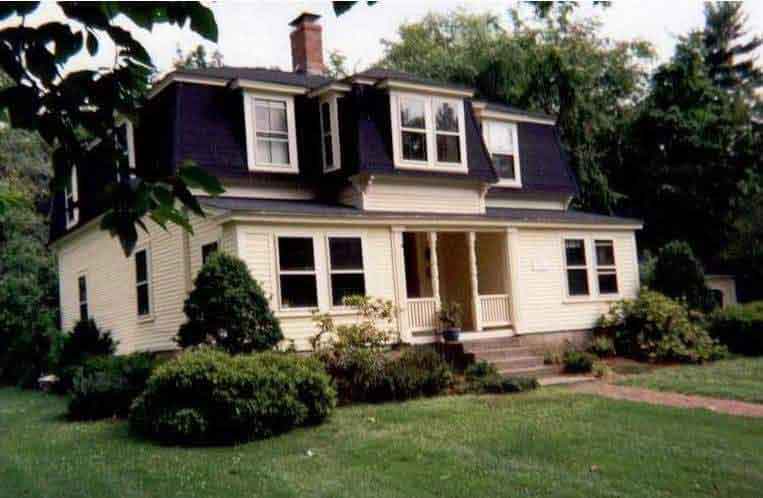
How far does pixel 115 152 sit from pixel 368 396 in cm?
1185

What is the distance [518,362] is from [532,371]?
560mm

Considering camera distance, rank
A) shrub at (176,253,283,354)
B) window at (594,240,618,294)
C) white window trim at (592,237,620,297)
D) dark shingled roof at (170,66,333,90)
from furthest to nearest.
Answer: window at (594,240,618,294) < white window trim at (592,237,620,297) < dark shingled roof at (170,66,333,90) < shrub at (176,253,283,354)

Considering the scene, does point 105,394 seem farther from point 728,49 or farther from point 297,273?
point 728,49

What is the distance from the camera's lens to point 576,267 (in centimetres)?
2191

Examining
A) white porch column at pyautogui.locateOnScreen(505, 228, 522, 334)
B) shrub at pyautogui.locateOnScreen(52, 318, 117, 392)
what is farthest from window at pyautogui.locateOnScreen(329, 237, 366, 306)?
shrub at pyautogui.locateOnScreen(52, 318, 117, 392)

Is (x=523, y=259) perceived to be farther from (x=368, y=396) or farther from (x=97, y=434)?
(x=97, y=434)

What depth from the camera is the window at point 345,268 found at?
57.7ft

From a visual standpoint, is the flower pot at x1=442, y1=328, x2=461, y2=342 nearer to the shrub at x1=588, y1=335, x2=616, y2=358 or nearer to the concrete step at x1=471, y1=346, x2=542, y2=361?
the concrete step at x1=471, y1=346, x2=542, y2=361

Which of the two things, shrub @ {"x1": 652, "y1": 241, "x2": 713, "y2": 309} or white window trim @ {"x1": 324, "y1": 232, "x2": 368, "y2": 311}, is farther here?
shrub @ {"x1": 652, "y1": 241, "x2": 713, "y2": 309}

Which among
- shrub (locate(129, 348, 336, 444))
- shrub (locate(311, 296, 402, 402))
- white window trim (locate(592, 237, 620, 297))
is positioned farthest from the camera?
white window trim (locate(592, 237, 620, 297))

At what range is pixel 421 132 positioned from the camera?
20.0 m

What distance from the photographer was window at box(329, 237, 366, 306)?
17594 millimetres

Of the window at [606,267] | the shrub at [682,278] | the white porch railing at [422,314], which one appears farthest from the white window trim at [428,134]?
the shrub at [682,278]

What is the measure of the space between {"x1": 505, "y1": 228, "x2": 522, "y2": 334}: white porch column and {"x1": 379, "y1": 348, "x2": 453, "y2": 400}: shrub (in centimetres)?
449
